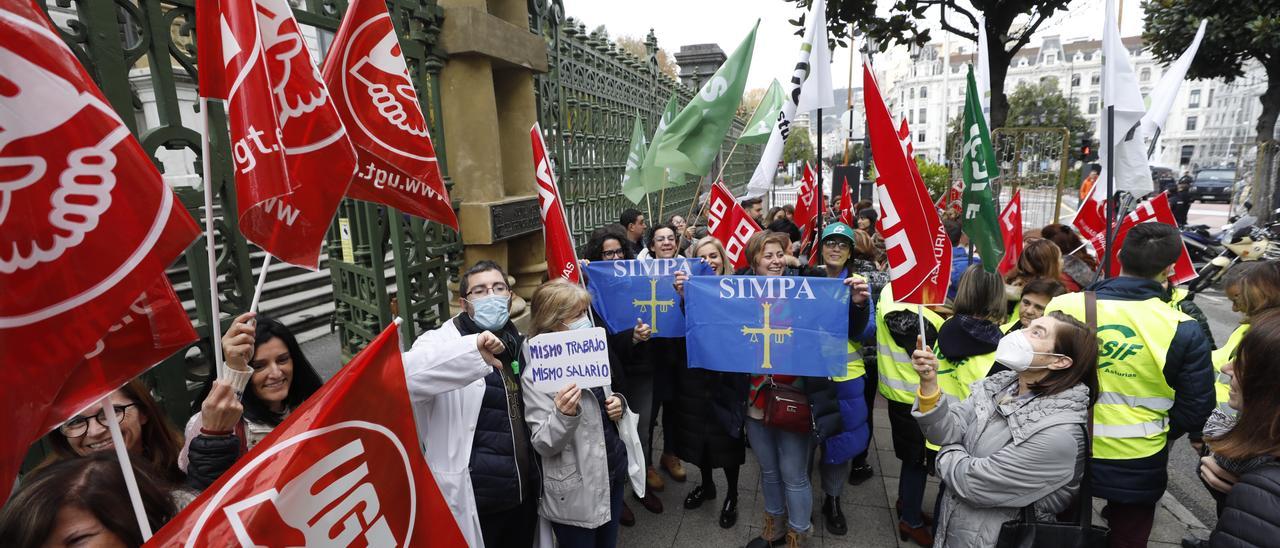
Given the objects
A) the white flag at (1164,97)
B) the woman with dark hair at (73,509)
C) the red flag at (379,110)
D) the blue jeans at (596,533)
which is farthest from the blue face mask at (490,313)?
the white flag at (1164,97)

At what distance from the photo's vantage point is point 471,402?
2.54 meters

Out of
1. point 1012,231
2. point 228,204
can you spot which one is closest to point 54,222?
point 228,204

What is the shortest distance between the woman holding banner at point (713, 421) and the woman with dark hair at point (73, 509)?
281 cm

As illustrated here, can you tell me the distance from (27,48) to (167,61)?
1.67 metres

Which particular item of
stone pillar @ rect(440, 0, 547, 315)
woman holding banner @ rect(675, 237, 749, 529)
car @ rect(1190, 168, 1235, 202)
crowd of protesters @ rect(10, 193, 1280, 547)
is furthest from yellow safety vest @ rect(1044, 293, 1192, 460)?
car @ rect(1190, 168, 1235, 202)

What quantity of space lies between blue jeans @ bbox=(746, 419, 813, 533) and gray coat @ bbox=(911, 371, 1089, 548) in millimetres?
931

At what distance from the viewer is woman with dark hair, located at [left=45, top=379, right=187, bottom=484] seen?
1.83m

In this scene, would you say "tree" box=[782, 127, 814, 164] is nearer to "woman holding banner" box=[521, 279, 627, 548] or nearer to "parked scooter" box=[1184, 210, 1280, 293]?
"parked scooter" box=[1184, 210, 1280, 293]

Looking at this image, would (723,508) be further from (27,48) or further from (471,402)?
(27,48)

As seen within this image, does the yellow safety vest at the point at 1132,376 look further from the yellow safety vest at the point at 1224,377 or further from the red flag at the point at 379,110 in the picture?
the red flag at the point at 379,110

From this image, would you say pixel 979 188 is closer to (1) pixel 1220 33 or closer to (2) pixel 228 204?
(2) pixel 228 204

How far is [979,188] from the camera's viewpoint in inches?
144

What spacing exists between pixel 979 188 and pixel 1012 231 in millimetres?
2545

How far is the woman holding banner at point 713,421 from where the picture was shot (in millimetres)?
3703
